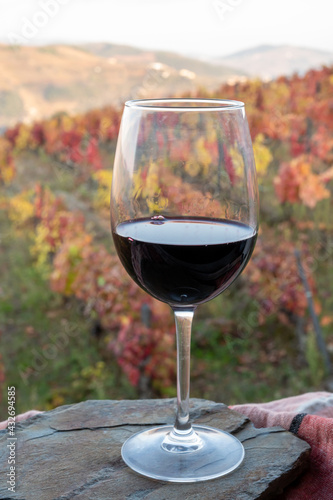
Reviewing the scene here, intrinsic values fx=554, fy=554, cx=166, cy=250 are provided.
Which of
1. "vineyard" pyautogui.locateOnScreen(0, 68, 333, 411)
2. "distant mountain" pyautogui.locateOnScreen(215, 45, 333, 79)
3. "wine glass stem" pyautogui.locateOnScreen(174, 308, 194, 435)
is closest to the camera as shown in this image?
"wine glass stem" pyautogui.locateOnScreen(174, 308, 194, 435)

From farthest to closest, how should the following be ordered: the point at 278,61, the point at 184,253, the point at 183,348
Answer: the point at 278,61 < the point at 183,348 < the point at 184,253

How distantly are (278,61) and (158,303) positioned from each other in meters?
5.19

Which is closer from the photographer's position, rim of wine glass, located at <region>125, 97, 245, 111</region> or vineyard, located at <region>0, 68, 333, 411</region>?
rim of wine glass, located at <region>125, 97, 245, 111</region>

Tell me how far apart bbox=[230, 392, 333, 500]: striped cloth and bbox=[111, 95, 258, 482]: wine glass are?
19 centimetres

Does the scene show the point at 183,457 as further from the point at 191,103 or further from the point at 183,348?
the point at 191,103

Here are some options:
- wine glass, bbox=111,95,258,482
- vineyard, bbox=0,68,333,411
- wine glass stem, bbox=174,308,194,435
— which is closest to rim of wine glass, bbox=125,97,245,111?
wine glass, bbox=111,95,258,482

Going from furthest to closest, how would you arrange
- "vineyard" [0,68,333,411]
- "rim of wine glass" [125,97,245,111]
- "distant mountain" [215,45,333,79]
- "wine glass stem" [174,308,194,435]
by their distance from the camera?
"distant mountain" [215,45,333,79] < "vineyard" [0,68,333,411] < "wine glass stem" [174,308,194,435] < "rim of wine glass" [125,97,245,111]

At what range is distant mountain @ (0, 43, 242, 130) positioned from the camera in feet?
25.3

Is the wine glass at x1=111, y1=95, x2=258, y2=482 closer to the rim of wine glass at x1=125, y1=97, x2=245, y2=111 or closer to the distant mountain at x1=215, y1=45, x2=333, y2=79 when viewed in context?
the rim of wine glass at x1=125, y1=97, x2=245, y2=111

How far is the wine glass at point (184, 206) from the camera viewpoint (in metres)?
1.09

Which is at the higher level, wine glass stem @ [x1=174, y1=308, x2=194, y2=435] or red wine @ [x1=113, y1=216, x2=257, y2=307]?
red wine @ [x1=113, y1=216, x2=257, y2=307]

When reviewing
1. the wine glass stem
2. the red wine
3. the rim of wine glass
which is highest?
the rim of wine glass

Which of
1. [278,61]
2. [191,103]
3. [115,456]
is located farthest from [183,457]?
[278,61]

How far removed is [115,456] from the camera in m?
1.24
